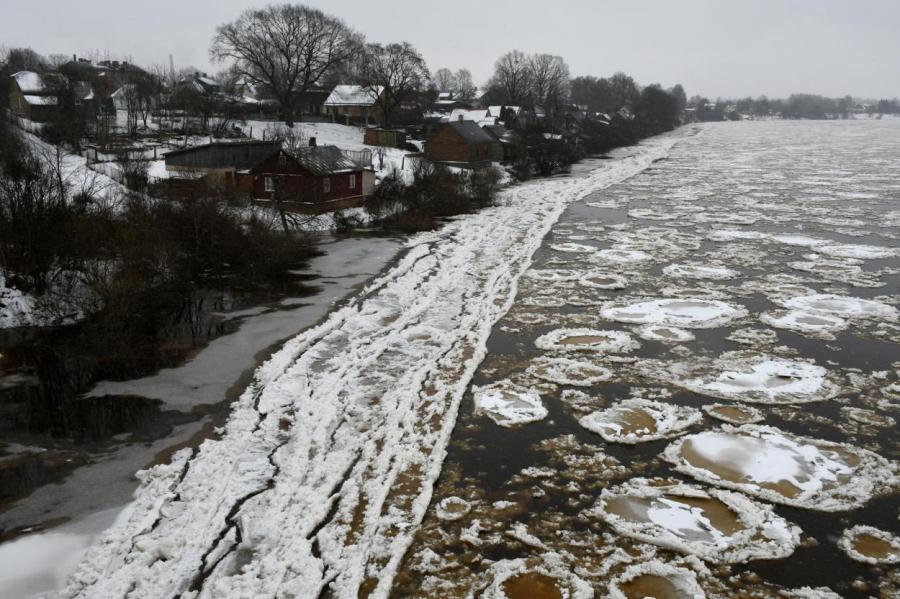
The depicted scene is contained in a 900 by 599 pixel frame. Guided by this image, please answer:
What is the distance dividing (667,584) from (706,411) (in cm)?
468

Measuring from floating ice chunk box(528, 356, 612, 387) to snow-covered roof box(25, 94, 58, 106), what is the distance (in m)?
47.7

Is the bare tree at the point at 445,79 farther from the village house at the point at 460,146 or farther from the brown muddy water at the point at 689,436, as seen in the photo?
the brown muddy water at the point at 689,436

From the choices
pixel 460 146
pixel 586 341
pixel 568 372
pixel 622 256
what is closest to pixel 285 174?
pixel 622 256

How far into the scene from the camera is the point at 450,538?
8.33 meters

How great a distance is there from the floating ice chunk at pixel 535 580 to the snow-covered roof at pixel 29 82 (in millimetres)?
58769

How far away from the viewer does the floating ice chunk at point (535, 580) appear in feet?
24.4

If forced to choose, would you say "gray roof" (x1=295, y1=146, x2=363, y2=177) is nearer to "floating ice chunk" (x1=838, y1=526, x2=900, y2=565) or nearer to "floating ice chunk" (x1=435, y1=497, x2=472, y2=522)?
"floating ice chunk" (x1=435, y1=497, x2=472, y2=522)

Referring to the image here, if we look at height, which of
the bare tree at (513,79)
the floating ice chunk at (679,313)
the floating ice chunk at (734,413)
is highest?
the bare tree at (513,79)

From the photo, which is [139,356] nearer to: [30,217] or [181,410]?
[181,410]

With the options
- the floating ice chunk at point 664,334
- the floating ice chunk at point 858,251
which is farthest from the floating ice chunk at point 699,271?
the floating ice chunk at point 664,334

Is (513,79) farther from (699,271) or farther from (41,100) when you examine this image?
(699,271)

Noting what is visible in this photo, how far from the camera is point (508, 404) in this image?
39.4 ft

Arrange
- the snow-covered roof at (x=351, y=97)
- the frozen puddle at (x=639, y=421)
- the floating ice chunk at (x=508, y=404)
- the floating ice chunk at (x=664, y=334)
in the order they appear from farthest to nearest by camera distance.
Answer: the snow-covered roof at (x=351, y=97)
the floating ice chunk at (x=664, y=334)
the floating ice chunk at (x=508, y=404)
the frozen puddle at (x=639, y=421)

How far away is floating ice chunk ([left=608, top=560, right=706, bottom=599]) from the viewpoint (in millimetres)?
7383
